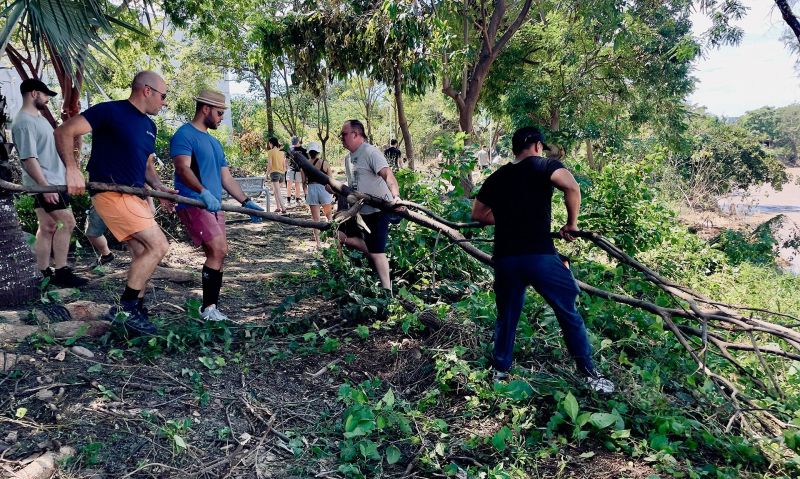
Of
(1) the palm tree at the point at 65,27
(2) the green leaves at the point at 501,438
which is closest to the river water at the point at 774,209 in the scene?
(2) the green leaves at the point at 501,438

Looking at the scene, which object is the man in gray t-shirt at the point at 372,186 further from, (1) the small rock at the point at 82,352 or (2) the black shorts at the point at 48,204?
(2) the black shorts at the point at 48,204

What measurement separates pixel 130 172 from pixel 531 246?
2.62m

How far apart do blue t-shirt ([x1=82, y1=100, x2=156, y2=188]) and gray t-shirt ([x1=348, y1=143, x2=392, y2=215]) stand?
71.2 inches

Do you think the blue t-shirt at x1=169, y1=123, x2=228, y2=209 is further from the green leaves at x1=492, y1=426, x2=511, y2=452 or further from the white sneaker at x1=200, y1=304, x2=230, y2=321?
the green leaves at x1=492, y1=426, x2=511, y2=452

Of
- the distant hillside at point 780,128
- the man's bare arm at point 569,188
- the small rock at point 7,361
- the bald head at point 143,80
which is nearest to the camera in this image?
the small rock at point 7,361

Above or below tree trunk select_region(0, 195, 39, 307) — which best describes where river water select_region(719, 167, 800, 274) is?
below

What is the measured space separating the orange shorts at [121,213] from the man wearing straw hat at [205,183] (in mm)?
427

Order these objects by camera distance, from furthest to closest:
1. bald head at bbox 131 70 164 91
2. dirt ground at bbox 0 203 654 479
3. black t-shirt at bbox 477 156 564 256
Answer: bald head at bbox 131 70 164 91 → black t-shirt at bbox 477 156 564 256 → dirt ground at bbox 0 203 654 479

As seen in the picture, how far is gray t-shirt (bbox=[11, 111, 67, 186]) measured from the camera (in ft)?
14.9

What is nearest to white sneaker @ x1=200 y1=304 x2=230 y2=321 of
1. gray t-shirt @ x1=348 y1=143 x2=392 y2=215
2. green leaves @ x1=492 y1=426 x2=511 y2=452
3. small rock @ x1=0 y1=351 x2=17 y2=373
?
small rock @ x1=0 y1=351 x2=17 y2=373

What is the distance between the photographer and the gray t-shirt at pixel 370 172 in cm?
491

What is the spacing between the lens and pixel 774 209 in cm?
3048

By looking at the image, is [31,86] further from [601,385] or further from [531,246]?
[601,385]

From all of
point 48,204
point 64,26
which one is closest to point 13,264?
point 48,204
